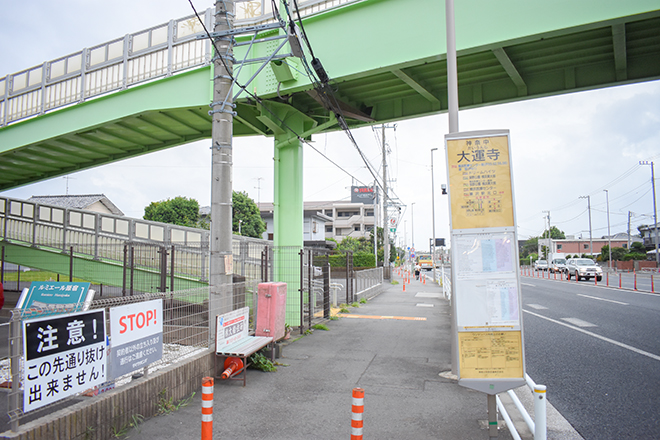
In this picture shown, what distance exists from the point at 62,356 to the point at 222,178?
407 centimetres

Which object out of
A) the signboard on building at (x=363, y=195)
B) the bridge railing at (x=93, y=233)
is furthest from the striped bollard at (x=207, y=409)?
the signboard on building at (x=363, y=195)

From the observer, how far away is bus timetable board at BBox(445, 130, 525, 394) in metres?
4.43

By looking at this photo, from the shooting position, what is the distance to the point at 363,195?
36.4 metres

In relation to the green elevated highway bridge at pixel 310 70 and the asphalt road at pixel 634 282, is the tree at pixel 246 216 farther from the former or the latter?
the green elevated highway bridge at pixel 310 70

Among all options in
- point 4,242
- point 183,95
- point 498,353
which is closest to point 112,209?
point 4,242

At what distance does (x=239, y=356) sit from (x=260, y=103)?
6710 millimetres

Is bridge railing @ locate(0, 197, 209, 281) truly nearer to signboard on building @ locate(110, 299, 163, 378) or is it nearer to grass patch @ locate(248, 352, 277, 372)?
grass patch @ locate(248, 352, 277, 372)

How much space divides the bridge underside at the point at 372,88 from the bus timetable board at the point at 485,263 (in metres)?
4.60

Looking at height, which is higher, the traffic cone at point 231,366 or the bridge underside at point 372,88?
the bridge underside at point 372,88

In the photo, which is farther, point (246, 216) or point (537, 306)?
point (246, 216)

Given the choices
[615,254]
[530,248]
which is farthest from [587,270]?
[530,248]

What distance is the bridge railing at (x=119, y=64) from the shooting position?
35.2 ft

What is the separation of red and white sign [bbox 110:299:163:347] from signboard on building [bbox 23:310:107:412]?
159mm

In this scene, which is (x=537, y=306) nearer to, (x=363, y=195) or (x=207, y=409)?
(x=207, y=409)
